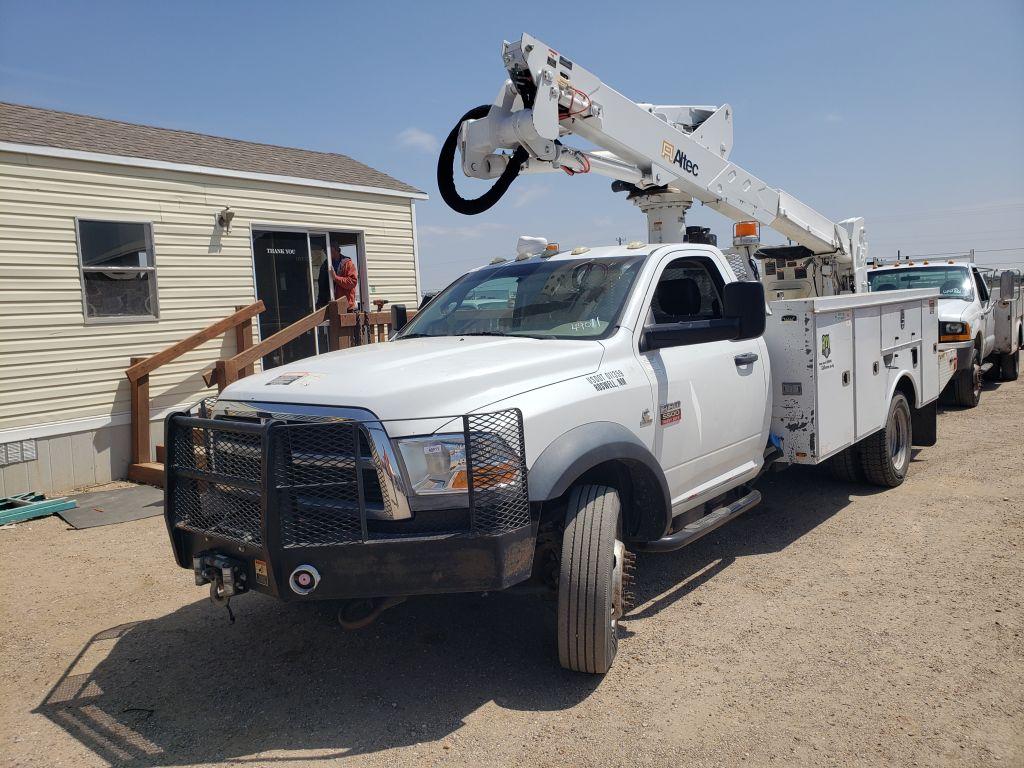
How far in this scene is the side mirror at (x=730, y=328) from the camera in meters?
4.16

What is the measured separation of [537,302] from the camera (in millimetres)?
4629

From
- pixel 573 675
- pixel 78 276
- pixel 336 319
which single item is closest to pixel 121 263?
pixel 78 276

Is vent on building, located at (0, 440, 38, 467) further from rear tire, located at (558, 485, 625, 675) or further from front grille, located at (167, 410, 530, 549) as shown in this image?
rear tire, located at (558, 485, 625, 675)

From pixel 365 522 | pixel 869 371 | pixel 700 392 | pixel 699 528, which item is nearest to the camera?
pixel 365 522

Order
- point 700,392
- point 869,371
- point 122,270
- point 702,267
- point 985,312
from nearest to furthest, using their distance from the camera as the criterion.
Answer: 1. point 700,392
2. point 702,267
3. point 869,371
4. point 122,270
5. point 985,312

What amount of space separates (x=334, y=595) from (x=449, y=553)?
51 cm

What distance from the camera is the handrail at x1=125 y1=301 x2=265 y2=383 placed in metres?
8.79

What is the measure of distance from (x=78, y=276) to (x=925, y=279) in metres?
11.2

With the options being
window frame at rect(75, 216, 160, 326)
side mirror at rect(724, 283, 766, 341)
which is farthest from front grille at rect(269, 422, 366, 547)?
window frame at rect(75, 216, 160, 326)

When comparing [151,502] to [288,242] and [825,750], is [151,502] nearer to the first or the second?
[288,242]

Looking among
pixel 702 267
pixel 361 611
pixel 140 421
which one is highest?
pixel 702 267

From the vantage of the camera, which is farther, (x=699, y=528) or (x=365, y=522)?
(x=699, y=528)

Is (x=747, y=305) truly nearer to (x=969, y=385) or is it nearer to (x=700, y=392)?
(x=700, y=392)

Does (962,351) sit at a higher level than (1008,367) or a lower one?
higher
